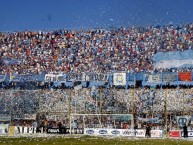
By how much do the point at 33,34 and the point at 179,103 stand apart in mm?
36776

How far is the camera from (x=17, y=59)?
7275 cm

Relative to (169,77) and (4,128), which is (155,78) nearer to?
(169,77)

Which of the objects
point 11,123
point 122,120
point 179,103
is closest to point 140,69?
point 179,103

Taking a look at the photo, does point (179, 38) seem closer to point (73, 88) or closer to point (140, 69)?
point (140, 69)

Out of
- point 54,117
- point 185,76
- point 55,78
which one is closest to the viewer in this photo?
point 54,117

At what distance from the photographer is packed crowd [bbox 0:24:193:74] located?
228 ft

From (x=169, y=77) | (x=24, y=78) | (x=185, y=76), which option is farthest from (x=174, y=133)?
(x=24, y=78)

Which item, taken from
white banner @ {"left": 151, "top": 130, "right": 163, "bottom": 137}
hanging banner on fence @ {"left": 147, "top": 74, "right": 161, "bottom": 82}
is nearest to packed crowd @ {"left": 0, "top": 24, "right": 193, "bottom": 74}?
hanging banner on fence @ {"left": 147, "top": 74, "right": 161, "bottom": 82}

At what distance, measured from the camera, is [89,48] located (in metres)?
75.6

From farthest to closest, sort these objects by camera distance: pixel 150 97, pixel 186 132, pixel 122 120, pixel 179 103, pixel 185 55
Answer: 1. pixel 185 55
2. pixel 150 97
3. pixel 179 103
4. pixel 122 120
5. pixel 186 132

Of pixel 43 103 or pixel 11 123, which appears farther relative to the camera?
pixel 43 103

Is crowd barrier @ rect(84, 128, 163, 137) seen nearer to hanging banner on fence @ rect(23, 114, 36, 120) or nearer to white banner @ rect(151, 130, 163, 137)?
white banner @ rect(151, 130, 163, 137)

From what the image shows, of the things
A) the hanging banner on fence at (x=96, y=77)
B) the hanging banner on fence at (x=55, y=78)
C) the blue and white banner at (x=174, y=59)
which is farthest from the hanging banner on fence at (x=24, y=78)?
the blue and white banner at (x=174, y=59)

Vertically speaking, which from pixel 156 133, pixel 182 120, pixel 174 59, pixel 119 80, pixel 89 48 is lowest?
pixel 156 133
